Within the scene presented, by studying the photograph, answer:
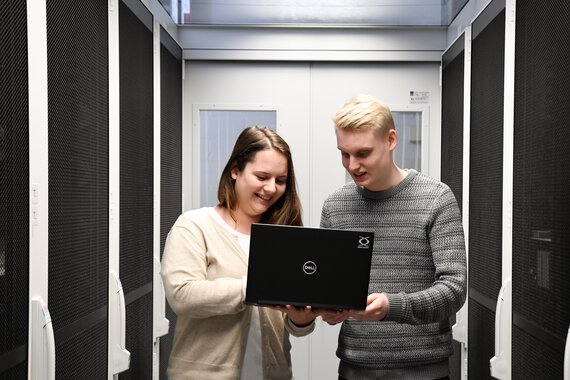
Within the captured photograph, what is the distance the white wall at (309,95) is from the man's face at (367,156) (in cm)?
234

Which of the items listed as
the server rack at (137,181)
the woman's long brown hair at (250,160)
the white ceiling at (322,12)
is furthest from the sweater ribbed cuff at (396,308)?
the white ceiling at (322,12)

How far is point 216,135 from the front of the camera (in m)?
4.12

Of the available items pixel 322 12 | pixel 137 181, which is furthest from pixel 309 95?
pixel 137 181

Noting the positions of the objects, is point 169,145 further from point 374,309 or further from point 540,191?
point 374,309

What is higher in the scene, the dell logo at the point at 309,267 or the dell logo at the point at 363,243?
the dell logo at the point at 363,243

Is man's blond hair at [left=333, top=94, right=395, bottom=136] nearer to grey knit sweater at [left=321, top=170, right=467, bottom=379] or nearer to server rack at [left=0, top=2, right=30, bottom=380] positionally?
grey knit sweater at [left=321, top=170, right=467, bottom=379]

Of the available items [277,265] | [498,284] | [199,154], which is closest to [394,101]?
[199,154]

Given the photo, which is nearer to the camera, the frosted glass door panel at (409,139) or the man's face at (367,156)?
the man's face at (367,156)

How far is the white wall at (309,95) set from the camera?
408 cm

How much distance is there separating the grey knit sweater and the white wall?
7.65ft

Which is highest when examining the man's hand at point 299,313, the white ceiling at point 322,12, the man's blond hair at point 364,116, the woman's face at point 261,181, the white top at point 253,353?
the white ceiling at point 322,12

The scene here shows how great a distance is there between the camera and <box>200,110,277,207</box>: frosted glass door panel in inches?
162

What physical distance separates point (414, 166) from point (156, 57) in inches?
62.0

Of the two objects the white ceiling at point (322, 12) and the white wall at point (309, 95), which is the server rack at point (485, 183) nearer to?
the white ceiling at point (322, 12)
